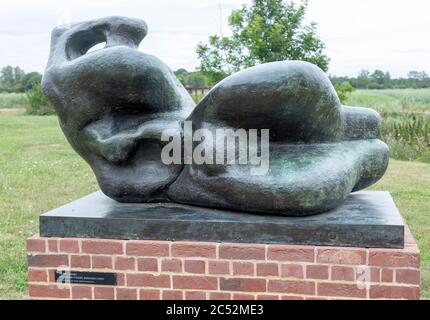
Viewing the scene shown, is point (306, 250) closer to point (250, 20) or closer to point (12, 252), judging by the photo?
point (12, 252)

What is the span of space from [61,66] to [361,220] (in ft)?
7.03

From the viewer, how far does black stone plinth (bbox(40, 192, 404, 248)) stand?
340 centimetres

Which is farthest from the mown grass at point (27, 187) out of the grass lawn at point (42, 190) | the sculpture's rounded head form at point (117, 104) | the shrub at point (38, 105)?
the shrub at point (38, 105)

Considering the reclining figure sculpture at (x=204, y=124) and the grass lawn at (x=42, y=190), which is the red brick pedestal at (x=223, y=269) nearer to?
the reclining figure sculpture at (x=204, y=124)

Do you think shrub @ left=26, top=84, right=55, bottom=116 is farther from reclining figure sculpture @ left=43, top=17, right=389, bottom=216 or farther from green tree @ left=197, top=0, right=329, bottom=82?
reclining figure sculpture @ left=43, top=17, right=389, bottom=216

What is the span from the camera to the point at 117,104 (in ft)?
13.1

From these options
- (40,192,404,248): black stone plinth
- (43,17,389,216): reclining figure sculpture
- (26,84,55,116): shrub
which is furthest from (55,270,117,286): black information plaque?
(26,84,55,116): shrub

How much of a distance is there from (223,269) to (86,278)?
0.88m

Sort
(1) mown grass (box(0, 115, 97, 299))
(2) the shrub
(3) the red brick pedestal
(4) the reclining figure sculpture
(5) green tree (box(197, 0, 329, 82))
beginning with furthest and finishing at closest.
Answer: (2) the shrub → (5) green tree (box(197, 0, 329, 82)) → (1) mown grass (box(0, 115, 97, 299)) → (4) the reclining figure sculpture → (3) the red brick pedestal

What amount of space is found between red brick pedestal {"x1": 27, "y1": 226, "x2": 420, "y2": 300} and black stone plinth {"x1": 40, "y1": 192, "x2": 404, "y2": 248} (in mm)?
52

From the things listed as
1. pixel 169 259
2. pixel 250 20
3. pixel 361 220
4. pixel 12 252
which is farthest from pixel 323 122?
pixel 250 20

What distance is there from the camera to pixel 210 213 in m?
3.76

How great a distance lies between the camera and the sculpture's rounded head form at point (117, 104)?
12.7ft

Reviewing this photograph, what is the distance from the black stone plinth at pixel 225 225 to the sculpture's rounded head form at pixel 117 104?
0.75 feet
